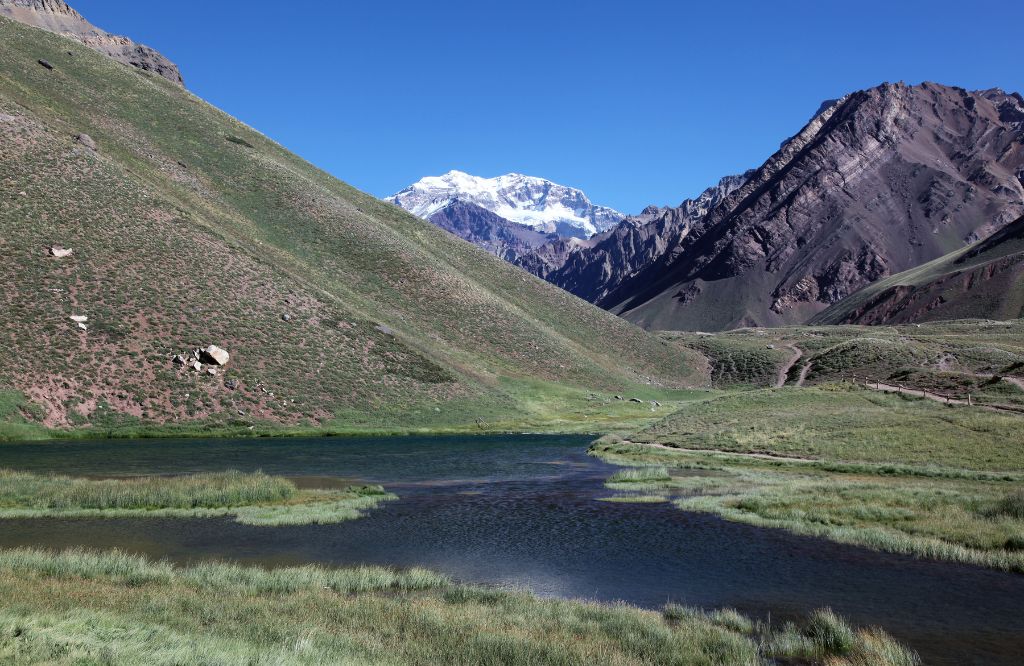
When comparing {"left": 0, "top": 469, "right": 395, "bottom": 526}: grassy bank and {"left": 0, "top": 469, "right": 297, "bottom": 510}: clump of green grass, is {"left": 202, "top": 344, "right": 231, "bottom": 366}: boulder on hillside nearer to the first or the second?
{"left": 0, "top": 469, "right": 297, "bottom": 510}: clump of green grass

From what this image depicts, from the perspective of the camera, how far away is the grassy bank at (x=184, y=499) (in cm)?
3188

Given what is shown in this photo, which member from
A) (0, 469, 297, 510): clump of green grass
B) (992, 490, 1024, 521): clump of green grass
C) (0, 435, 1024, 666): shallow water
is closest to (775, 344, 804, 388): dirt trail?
(0, 435, 1024, 666): shallow water

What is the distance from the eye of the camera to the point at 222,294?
8800cm

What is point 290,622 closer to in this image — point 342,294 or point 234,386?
point 234,386

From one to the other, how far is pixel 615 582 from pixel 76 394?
6286 cm

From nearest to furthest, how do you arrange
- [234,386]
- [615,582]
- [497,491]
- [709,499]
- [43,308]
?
[615,582]
[709,499]
[497,491]
[43,308]
[234,386]

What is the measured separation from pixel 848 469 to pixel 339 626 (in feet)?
132

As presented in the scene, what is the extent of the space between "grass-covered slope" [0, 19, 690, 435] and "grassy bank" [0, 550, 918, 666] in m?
53.7

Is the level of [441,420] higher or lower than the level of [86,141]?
lower

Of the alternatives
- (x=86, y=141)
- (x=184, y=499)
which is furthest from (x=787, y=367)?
(x=184, y=499)

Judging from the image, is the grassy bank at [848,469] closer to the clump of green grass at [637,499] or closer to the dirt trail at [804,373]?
the clump of green grass at [637,499]

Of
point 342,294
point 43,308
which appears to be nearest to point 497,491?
point 43,308

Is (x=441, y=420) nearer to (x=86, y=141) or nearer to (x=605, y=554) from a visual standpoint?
(x=605, y=554)

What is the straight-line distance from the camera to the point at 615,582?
22.5m
